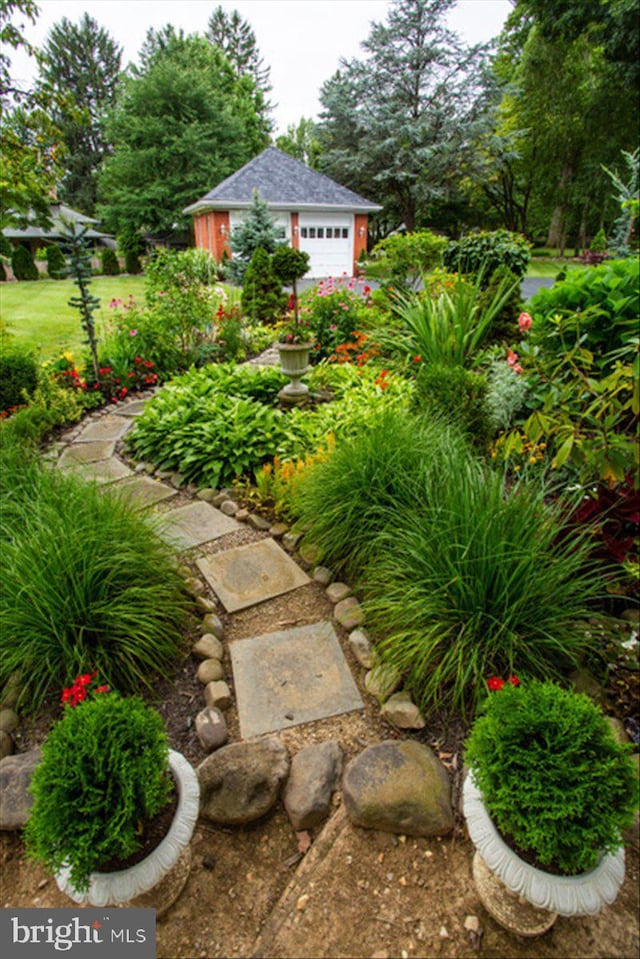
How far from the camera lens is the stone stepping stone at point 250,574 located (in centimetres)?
244

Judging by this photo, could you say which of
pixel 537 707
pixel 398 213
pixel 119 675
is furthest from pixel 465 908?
pixel 398 213

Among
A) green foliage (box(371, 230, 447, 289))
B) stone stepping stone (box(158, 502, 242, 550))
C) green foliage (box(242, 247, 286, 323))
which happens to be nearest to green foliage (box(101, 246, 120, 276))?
green foliage (box(242, 247, 286, 323))

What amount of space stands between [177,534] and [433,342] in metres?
2.77

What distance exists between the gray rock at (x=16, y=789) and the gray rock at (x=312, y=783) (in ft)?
2.46

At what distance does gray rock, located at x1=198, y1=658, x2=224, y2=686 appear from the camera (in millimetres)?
1952

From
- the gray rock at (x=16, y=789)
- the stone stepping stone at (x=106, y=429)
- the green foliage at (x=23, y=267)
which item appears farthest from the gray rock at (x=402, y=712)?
the green foliage at (x=23, y=267)

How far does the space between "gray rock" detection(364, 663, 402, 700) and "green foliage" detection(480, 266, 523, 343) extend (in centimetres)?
386

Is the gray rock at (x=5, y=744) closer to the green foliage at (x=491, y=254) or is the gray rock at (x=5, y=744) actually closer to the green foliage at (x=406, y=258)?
the green foliage at (x=491, y=254)

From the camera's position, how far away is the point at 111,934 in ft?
3.88

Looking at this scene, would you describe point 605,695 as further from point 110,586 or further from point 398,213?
point 398,213

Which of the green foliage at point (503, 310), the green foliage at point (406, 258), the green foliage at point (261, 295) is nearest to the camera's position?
the green foliage at point (503, 310)

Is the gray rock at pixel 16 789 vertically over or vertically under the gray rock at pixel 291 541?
over

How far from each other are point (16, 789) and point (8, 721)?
1.14ft

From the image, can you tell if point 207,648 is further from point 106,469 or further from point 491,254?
point 491,254
